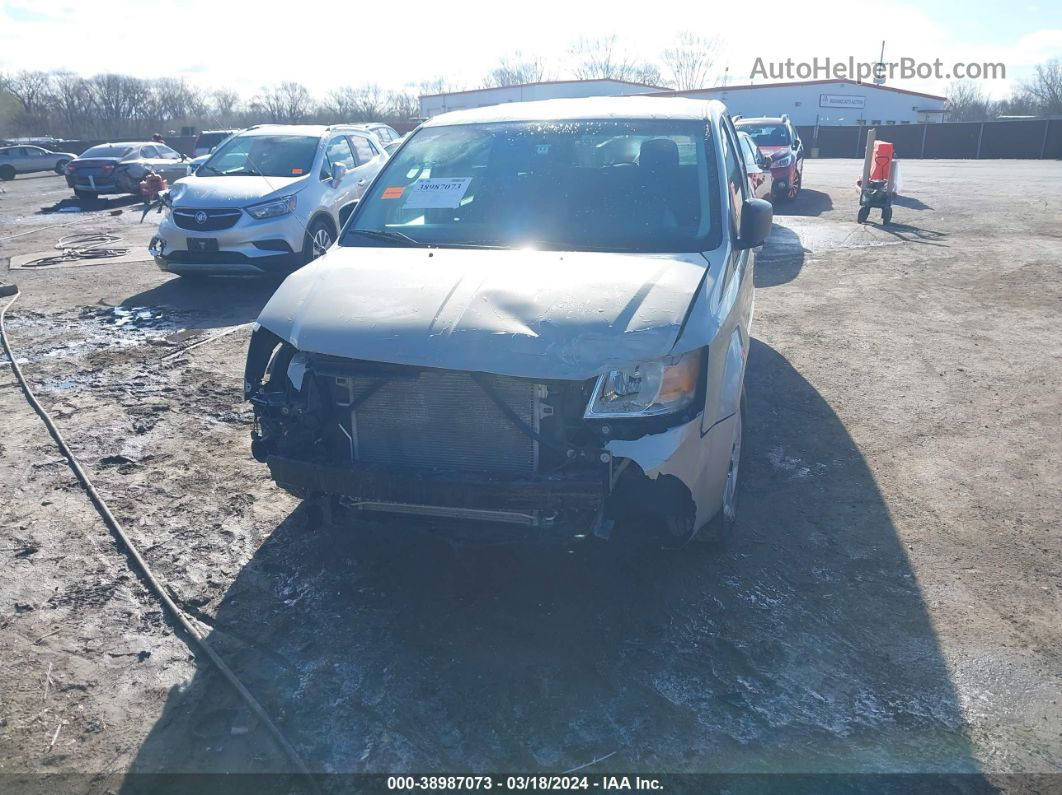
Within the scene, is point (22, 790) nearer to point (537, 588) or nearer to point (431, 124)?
point (537, 588)

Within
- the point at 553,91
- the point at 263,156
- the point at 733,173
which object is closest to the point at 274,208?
the point at 263,156

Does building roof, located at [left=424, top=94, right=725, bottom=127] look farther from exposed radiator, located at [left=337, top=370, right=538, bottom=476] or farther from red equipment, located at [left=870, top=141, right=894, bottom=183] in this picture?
red equipment, located at [left=870, top=141, right=894, bottom=183]

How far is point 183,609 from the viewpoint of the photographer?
341 cm

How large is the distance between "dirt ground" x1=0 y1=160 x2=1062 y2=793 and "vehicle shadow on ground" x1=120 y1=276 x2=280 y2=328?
2.12 m

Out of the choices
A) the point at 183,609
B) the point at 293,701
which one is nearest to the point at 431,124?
the point at 183,609

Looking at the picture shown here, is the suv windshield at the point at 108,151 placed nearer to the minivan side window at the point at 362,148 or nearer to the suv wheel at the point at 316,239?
the minivan side window at the point at 362,148

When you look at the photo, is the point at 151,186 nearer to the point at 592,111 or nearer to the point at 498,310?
the point at 592,111

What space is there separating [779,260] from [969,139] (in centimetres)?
2981

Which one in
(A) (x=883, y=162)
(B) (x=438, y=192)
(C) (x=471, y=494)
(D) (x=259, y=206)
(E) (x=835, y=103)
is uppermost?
(E) (x=835, y=103)

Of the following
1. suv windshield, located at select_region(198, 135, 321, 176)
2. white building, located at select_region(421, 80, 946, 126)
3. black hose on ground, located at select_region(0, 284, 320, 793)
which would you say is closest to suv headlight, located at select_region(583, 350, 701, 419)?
black hose on ground, located at select_region(0, 284, 320, 793)

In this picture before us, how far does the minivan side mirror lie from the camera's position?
156 inches

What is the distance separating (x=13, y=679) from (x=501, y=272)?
8.03 feet

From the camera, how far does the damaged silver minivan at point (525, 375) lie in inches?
117

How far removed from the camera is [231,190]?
913 cm
